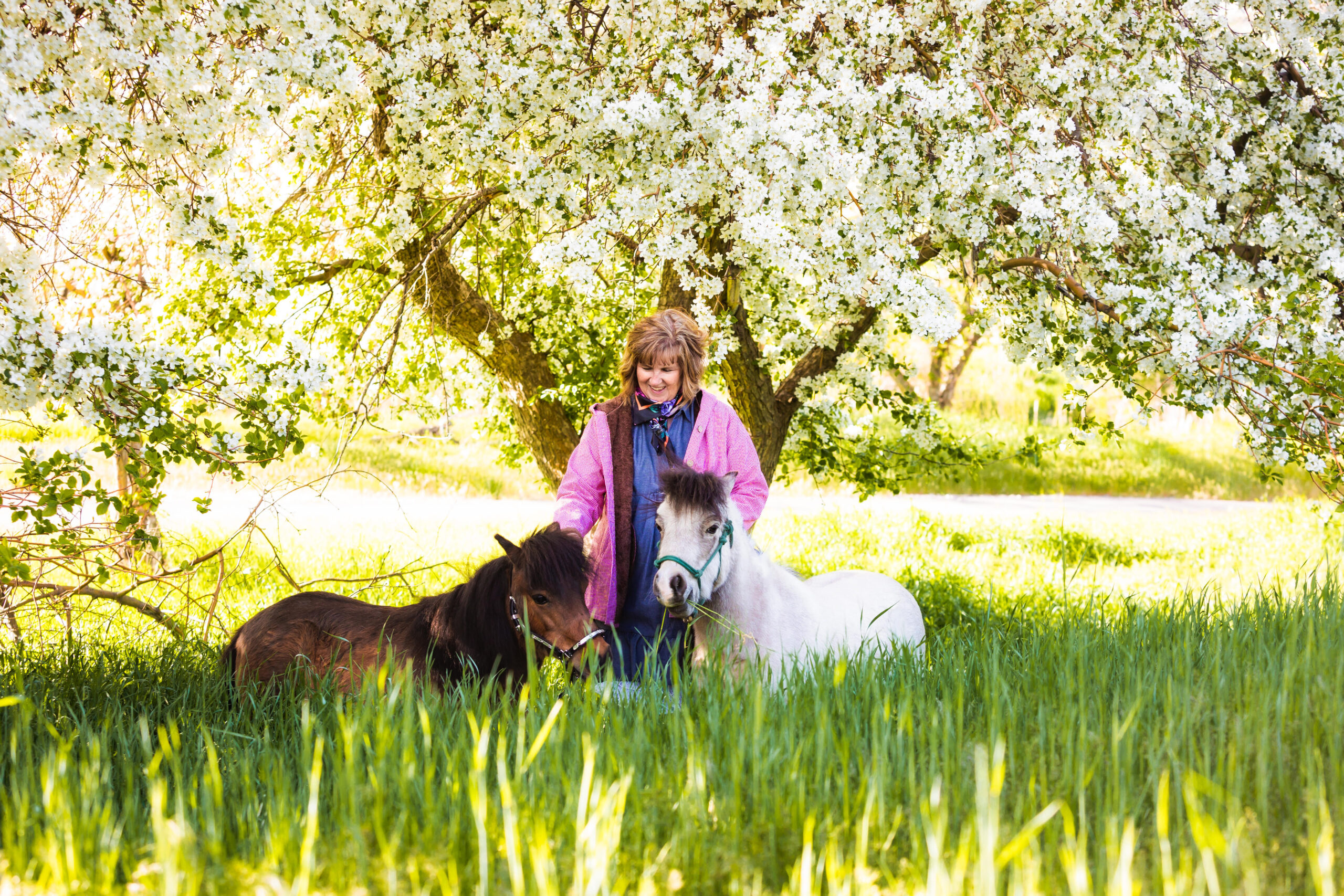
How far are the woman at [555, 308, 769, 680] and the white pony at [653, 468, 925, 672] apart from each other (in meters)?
0.27

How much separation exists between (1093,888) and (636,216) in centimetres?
399

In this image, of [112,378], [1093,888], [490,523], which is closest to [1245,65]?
[1093,888]

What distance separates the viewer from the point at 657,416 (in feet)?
15.3

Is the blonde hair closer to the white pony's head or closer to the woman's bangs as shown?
the woman's bangs

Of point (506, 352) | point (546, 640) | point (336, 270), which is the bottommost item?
point (546, 640)

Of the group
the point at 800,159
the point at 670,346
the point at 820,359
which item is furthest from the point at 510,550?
→ the point at 820,359

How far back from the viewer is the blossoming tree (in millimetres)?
4359

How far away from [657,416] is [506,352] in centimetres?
333

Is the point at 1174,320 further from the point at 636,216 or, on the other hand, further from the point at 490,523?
the point at 490,523

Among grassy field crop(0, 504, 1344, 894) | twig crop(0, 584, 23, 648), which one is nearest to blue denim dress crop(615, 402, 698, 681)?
grassy field crop(0, 504, 1344, 894)

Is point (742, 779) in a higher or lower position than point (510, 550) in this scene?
lower

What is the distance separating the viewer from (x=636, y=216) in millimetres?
5305

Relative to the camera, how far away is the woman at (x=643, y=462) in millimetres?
4551

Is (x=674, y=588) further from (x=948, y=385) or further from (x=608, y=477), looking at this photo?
(x=948, y=385)
